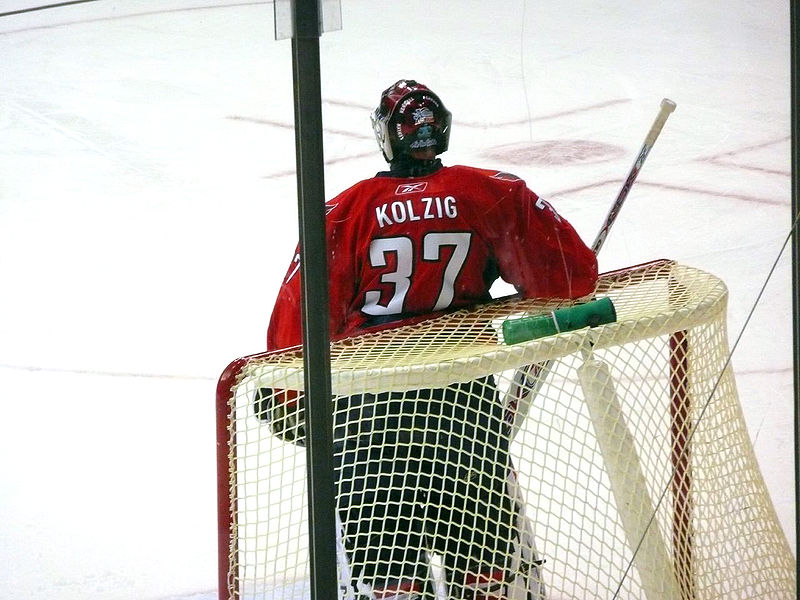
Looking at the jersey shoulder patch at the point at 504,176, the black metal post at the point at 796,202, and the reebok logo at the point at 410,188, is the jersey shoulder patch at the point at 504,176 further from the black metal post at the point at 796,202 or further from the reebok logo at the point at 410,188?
the black metal post at the point at 796,202

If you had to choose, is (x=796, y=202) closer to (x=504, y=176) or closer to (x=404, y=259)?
(x=504, y=176)

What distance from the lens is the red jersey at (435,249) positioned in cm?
141

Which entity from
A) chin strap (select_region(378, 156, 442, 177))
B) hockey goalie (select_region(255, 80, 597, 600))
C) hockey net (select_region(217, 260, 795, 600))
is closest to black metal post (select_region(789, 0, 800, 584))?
hockey net (select_region(217, 260, 795, 600))

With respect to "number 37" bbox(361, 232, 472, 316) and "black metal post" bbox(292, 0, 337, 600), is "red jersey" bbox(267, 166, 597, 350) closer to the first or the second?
"number 37" bbox(361, 232, 472, 316)

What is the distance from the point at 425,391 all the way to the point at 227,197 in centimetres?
198

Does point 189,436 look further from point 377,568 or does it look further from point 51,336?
point 377,568

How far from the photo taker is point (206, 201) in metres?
3.22

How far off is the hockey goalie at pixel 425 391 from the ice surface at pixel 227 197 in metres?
0.08

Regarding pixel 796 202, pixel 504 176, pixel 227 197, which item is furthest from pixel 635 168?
pixel 227 197

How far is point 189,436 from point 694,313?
133 centimetres

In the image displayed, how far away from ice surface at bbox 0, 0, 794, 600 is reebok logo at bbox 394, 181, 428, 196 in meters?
0.07

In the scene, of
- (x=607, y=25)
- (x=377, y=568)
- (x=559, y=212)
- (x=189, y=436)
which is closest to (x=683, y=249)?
(x=559, y=212)

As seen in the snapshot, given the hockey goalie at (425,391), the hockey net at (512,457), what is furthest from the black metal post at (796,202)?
the hockey goalie at (425,391)

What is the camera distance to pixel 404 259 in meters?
1.43
